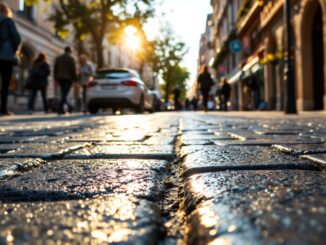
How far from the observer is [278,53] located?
1177cm

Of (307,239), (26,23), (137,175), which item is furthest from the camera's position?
(26,23)

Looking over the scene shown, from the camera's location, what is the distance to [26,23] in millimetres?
24016

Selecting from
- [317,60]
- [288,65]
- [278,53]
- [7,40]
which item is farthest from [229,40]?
[7,40]

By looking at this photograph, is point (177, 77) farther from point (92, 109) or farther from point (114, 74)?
point (114, 74)

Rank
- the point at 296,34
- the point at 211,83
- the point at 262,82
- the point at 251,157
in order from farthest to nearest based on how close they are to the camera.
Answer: the point at 262,82 < the point at 211,83 < the point at 296,34 < the point at 251,157

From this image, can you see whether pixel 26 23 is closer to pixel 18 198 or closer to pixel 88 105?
pixel 88 105

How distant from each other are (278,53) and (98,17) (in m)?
12.6

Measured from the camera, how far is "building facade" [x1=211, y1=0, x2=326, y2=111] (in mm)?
14016

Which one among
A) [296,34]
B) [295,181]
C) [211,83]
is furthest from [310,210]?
[211,83]

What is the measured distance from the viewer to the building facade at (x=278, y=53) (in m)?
14.0

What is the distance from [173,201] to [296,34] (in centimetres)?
1461

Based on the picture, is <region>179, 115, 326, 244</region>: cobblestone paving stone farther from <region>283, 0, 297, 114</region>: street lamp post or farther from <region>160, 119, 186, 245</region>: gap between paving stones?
<region>283, 0, 297, 114</region>: street lamp post

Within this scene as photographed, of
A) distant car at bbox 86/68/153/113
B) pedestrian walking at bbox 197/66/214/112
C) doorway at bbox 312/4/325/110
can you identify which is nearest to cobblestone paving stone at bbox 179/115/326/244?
distant car at bbox 86/68/153/113

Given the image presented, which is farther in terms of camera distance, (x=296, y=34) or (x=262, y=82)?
(x=262, y=82)
